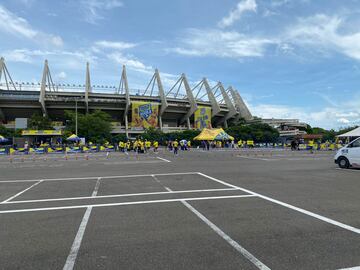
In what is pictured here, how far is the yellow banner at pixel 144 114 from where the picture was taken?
3103 inches

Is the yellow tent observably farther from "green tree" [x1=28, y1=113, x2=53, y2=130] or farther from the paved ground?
"green tree" [x1=28, y1=113, x2=53, y2=130]

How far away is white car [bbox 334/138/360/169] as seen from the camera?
1387 cm

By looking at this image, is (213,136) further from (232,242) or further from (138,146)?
(232,242)

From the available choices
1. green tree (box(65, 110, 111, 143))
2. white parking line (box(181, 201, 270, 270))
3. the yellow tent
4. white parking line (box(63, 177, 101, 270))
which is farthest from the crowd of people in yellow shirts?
white parking line (box(181, 201, 270, 270))

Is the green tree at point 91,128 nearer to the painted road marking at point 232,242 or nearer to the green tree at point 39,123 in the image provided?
the green tree at point 39,123

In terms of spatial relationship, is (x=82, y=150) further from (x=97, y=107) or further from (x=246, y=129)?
(x=246, y=129)

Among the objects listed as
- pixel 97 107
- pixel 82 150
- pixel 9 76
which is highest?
pixel 9 76

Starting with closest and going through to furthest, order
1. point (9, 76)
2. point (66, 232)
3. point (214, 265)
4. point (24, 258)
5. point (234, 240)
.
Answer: point (214, 265)
point (24, 258)
point (234, 240)
point (66, 232)
point (9, 76)

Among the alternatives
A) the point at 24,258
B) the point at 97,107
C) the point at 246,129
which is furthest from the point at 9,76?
the point at 24,258

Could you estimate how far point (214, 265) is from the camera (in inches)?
133

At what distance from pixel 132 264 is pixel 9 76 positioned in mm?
98770

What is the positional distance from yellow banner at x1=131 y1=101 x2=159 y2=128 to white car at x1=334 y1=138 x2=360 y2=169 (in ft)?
221

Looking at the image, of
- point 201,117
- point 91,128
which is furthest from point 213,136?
point 201,117

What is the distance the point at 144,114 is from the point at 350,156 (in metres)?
68.6
